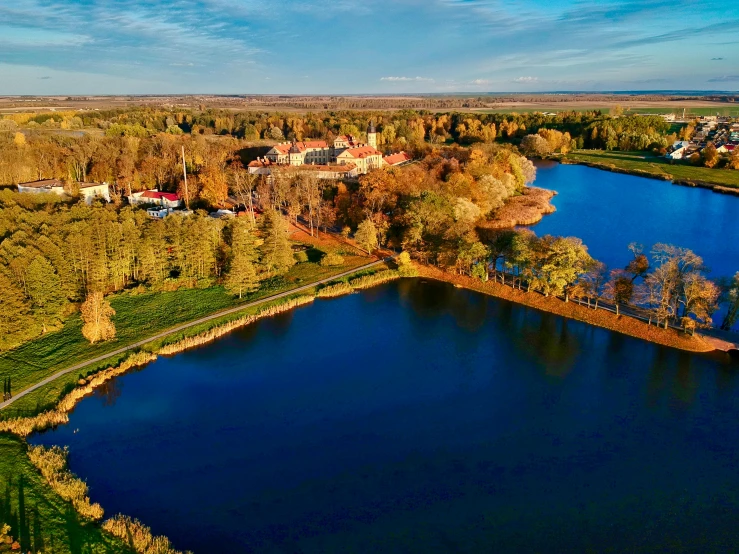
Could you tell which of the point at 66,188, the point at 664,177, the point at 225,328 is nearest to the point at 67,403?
the point at 225,328

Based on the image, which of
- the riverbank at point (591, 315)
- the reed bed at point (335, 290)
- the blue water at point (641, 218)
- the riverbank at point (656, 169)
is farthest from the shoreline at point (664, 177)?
the reed bed at point (335, 290)

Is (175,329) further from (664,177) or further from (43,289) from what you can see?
(664,177)

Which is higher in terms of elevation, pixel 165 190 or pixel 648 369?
pixel 165 190

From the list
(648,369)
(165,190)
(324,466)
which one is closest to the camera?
(324,466)

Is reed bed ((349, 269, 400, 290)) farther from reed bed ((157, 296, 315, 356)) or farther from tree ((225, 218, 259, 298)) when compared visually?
tree ((225, 218, 259, 298))

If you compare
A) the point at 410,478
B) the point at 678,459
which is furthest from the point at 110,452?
the point at 678,459

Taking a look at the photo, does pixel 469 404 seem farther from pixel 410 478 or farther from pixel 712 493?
pixel 712 493
